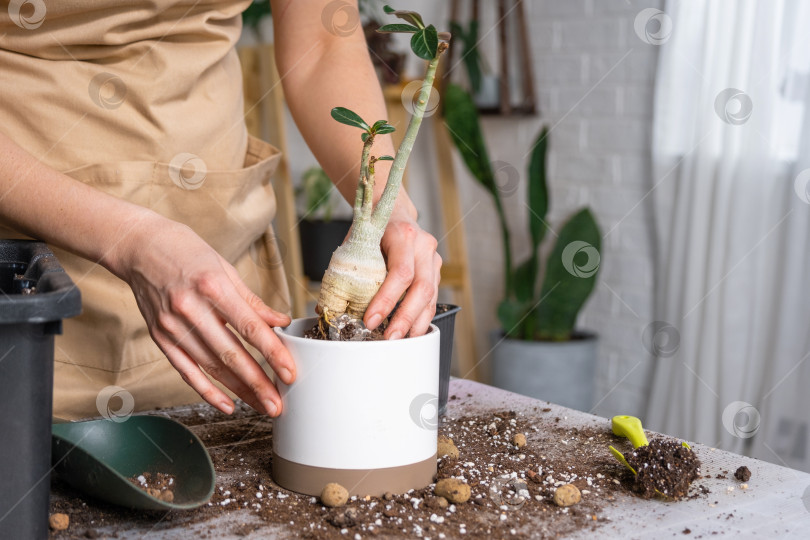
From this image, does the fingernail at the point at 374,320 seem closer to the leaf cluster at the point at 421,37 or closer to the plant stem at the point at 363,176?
the plant stem at the point at 363,176

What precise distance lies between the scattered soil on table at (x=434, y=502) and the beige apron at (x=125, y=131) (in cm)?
19

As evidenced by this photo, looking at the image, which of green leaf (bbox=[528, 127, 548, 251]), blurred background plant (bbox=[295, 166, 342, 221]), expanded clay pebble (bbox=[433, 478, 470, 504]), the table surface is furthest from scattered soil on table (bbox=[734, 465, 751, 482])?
blurred background plant (bbox=[295, 166, 342, 221])

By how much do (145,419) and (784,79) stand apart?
1831mm

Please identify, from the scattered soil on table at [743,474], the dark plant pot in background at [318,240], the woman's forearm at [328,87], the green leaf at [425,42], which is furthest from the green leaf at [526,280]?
the green leaf at [425,42]

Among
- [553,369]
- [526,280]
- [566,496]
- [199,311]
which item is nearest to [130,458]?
[199,311]

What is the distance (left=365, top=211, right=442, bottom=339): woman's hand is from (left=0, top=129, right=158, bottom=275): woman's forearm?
231 millimetres

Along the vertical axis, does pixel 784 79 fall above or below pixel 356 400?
above

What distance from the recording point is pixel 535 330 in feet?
8.84

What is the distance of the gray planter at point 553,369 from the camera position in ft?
8.49

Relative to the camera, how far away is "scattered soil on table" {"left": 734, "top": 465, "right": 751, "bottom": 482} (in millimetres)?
809

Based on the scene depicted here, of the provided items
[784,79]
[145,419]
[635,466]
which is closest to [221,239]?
[145,419]

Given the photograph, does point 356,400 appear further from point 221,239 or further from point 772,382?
point 772,382

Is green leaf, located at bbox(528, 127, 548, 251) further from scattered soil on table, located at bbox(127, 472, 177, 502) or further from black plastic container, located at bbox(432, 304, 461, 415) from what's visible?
scattered soil on table, located at bbox(127, 472, 177, 502)

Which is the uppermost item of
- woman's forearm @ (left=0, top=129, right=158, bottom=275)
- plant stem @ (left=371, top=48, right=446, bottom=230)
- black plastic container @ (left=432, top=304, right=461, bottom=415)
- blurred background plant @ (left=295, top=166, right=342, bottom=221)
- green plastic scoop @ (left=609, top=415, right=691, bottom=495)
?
plant stem @ (left=371, top=48, right=446, bottom=230)
